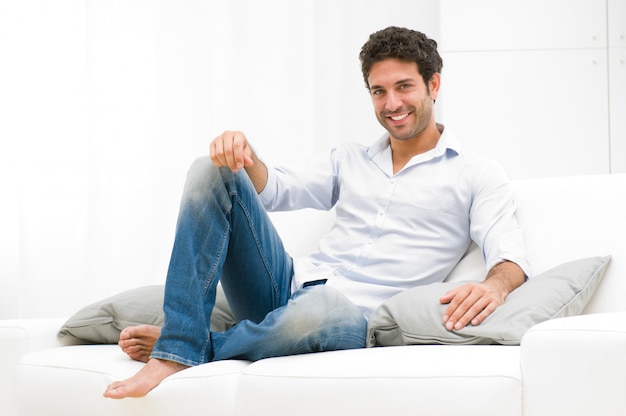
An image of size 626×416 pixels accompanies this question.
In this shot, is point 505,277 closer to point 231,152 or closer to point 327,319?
point 327,319

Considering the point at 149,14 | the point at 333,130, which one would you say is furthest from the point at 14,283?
the point at 333,130

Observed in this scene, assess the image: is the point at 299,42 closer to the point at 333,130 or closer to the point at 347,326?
the point at 333,130

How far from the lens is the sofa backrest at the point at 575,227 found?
6.20 ft

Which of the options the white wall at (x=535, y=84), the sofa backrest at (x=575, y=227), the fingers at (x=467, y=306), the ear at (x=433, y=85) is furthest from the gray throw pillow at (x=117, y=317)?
the white wall at (x=535, y=84)

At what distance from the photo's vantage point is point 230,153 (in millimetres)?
1748

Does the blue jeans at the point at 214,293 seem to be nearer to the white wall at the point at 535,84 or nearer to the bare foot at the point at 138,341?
the bare foot at the point at 138,341

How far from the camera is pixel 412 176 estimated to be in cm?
218

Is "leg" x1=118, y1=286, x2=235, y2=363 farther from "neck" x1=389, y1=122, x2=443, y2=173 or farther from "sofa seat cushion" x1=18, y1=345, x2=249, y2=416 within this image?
"neck" x1=389, y1=122, x2=443, y2=173

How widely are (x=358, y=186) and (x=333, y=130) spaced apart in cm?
160

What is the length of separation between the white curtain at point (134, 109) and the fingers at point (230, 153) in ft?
6.55

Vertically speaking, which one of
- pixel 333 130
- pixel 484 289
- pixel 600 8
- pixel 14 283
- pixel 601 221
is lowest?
pixel 14 283

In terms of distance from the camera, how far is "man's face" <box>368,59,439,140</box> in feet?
7.34

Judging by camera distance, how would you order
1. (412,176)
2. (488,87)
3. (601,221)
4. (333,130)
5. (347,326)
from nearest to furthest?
A: (347,326), (601,221), (412,176), (488,87), (333,130)

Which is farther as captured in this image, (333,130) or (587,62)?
(333,130)
